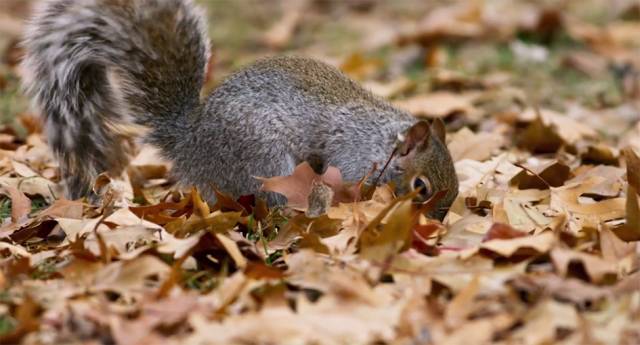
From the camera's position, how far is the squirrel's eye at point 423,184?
11.9 feet

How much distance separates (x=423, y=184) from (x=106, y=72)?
1.32m

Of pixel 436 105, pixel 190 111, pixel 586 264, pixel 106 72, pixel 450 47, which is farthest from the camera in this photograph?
pixel 450 47

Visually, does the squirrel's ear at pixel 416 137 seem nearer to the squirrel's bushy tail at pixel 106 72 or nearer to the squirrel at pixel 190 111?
the squirrel at pixel 190 111

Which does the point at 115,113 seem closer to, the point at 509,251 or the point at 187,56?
the point at 187,56

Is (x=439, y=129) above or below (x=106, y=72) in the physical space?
below

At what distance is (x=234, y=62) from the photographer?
684 centimetres

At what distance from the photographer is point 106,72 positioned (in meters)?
3.81

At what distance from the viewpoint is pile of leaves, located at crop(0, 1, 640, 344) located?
235 cm

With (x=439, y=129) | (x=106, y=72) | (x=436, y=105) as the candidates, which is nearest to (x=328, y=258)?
(x=439, y=129)

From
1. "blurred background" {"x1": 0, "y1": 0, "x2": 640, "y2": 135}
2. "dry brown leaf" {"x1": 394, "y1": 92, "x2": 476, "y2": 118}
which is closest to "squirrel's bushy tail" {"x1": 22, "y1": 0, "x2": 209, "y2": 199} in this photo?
"blurred background" {"x1": 0, "y1": 0, "x2": 640, "y2": 135}

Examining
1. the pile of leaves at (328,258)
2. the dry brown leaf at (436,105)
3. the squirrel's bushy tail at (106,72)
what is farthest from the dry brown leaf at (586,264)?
the dry brown leaf at (436,105)

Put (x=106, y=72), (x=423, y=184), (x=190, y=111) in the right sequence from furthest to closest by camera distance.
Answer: (x=190, y=111)
(x=106, y=72)
(x=423, y=184)

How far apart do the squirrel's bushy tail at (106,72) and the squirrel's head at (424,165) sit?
890 millimetres

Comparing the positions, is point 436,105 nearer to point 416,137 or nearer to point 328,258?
point 416,137
